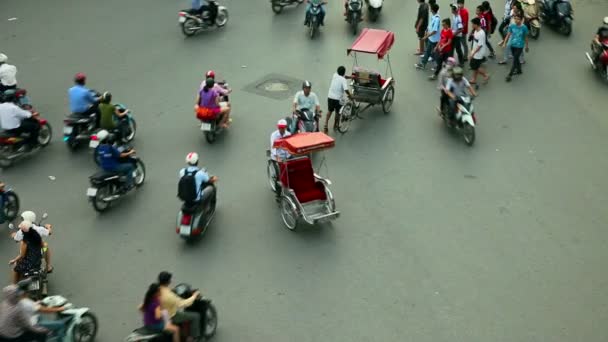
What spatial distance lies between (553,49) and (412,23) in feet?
12.9

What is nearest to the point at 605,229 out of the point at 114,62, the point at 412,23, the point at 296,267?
the point at 296,267

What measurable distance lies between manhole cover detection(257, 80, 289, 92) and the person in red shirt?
3.55 m

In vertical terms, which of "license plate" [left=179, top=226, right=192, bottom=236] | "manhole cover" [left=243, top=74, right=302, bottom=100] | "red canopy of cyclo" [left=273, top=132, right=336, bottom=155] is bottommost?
"manhole cover" [left=243, top=74, right=302, bottom=100]

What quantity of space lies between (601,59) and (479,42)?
9.97ft

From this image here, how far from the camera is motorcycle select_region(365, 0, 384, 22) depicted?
17.8m

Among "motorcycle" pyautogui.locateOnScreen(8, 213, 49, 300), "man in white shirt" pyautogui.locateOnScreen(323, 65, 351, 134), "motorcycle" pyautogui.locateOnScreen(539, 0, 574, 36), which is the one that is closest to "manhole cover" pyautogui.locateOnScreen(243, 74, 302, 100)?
"man in white shirt" pyautogui.locateOnScreen(323, 65, 351, 134)

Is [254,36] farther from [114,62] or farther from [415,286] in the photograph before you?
[415,286]

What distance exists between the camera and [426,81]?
48.7 feet

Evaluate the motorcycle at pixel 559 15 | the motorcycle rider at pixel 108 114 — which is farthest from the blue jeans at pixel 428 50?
the motorcycle rider at pixel 108 114

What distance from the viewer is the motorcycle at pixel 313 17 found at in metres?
16.8

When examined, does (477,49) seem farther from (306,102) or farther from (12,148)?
(12,148)

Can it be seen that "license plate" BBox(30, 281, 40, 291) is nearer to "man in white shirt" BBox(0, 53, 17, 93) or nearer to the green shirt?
the green shirt

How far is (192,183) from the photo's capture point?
30.6 ft

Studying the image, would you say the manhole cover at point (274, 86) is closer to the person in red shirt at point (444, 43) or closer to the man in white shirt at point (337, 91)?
the man in white shirt at point (337, 91)
